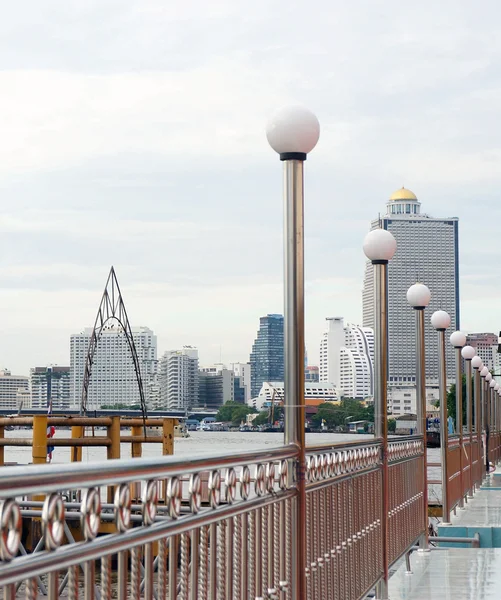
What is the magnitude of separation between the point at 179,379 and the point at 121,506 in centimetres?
6303

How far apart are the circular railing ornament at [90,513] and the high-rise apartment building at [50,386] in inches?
1500

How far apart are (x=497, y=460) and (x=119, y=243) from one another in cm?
6168

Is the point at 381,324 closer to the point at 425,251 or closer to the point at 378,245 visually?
the point at 378,245

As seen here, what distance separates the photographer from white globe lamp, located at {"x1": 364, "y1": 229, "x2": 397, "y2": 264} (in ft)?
24.4

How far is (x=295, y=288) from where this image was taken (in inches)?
180

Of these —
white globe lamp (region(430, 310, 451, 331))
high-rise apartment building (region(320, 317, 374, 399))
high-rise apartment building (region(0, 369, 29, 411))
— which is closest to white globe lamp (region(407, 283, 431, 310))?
white globe lamp (region(430, 310, 451, 331))

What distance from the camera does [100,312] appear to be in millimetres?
17984

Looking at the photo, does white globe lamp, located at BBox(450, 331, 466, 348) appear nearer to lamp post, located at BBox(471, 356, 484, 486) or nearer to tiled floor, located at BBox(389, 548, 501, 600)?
lamp post, located at BBox(471, 356, 484, 486)

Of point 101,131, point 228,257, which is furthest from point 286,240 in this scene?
point 228,257

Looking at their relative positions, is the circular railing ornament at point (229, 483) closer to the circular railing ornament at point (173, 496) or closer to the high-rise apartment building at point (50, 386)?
the circular railing ornament at point (173, 496)

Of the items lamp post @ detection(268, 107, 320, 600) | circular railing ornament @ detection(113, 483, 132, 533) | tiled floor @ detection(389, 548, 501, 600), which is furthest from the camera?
tiled floor @ detection(389, 548, 501, 600)

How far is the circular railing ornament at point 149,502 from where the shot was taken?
2672 mm

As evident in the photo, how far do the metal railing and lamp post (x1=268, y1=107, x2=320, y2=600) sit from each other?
0.17 feet

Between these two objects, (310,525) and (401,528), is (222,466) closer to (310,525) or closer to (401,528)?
(310,525)
